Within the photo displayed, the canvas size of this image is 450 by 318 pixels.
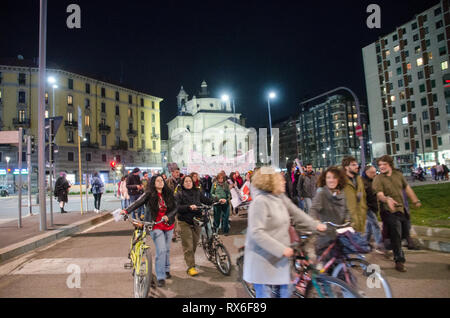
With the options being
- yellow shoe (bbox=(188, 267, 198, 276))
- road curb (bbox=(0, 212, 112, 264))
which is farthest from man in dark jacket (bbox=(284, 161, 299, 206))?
road curb (bbox=(0, 212, 112, 264))

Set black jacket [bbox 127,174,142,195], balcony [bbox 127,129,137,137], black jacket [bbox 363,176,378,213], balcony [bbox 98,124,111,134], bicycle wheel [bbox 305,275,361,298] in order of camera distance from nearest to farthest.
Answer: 1. bicycle wheel [bbox 305,275,361,298]
2. black jacket [bbox 363,176,378,213]
3. black jacket [bbox 127,174,142,195]
4. balcony [bbox 98,124,111,134]
5. balcony [bbox 127,129,137,137]

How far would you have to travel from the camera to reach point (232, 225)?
460 inches

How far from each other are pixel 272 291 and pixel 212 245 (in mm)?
3147

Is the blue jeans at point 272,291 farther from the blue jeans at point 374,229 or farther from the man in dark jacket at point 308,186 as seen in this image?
the man in dark jacket at point 308,186

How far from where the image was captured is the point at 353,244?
373cm

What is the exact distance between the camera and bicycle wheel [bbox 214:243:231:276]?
5.57 meters

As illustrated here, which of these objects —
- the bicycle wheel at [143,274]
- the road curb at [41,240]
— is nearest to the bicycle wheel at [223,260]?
the bicycle wheel at [143,274]

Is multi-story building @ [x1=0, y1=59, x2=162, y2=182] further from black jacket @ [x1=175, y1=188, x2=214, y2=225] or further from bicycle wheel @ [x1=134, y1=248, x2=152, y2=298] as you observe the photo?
bicycle wheel @ [x1=134, y1=248, x2=152, y2=298]

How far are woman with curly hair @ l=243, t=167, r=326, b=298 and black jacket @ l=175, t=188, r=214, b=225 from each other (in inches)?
115

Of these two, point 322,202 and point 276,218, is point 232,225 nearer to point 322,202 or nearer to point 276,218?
point 322,202

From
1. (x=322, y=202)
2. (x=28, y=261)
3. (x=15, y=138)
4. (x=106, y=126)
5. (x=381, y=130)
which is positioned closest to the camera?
(x=322, y=202)

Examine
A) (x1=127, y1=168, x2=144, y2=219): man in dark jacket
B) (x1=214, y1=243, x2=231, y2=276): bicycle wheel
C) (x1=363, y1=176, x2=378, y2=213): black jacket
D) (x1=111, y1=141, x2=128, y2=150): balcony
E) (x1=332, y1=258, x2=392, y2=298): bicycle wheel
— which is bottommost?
(x1=214, y1=243, x2=231, y2=276): bicycle wheel
